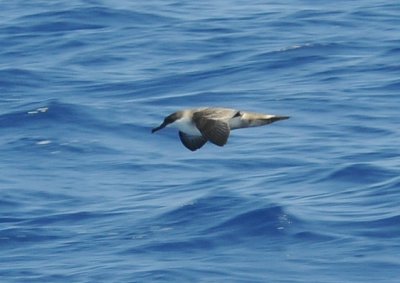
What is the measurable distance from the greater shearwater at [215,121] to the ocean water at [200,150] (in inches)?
84.6

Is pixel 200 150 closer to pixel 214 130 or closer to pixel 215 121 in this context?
pixel 215 121

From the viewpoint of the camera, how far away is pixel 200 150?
18141 millimetres

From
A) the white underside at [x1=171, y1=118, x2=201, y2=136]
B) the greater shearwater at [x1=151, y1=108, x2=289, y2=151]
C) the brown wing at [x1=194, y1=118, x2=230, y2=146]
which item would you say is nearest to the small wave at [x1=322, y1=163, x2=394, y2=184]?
the greater shearwater at [x1=151, y1=108, x2=289, y2=151]

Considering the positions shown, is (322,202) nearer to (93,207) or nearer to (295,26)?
(93,207)

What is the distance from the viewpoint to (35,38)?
81.1 feet

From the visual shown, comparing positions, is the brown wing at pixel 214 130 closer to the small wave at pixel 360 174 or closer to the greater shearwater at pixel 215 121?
the greater shearwater at pixel 215 121

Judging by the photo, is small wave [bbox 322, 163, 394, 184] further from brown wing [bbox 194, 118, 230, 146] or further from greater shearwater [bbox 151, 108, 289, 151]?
brown wing [bbox 194, 118, 230, 146]

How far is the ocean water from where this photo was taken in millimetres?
14758

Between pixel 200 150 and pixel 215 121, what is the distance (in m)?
6.32

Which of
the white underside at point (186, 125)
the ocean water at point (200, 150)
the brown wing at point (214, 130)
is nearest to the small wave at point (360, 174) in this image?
the ocean water at point (200, 150)

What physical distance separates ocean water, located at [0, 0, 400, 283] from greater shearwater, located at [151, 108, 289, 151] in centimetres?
215

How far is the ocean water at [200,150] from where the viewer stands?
14.8 m

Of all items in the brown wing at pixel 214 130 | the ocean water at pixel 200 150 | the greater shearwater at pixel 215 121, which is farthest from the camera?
the ocean water at pixel 200 150

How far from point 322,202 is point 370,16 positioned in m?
9.54
